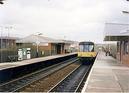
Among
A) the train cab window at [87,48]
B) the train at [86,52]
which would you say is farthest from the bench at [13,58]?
the train cab window at [87,48]

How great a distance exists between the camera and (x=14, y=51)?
47250 mm

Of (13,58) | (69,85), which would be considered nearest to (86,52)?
(13,58)

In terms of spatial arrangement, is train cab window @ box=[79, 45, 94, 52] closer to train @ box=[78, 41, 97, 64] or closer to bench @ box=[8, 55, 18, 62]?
train @ box=[78, 41, 97, 64]

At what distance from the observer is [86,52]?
1912 inches

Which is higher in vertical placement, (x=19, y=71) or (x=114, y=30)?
(x=114, y=30)

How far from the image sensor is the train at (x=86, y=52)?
1896 inches

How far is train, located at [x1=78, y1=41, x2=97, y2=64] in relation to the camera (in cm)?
4816

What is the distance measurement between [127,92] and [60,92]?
453cm

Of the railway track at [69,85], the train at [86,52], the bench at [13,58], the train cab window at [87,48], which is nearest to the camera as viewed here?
the railway track at [69,85]

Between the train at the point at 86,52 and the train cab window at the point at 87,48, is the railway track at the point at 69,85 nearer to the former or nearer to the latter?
the train at the point at 86,52

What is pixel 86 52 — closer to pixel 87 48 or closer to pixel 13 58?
pixel 87 48

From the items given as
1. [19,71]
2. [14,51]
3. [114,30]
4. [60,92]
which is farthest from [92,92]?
[14,51]

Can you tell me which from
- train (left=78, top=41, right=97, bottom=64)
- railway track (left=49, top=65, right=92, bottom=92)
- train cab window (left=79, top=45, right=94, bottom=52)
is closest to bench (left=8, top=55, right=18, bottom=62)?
train (left=78, top=41, right=97, bottom=64)

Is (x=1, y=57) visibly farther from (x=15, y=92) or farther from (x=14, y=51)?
(x=15, y=92)
